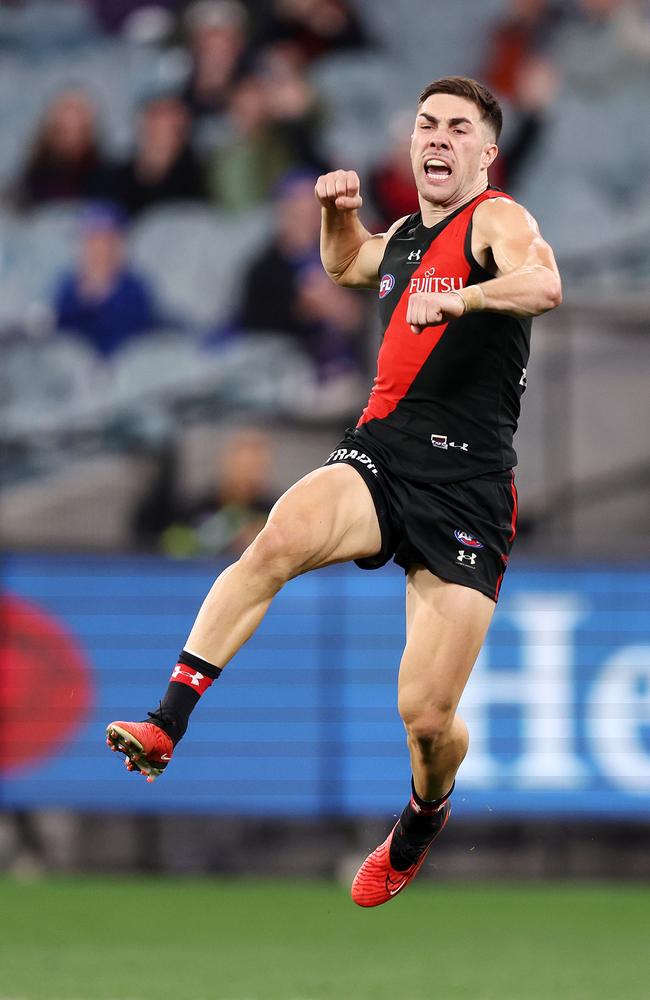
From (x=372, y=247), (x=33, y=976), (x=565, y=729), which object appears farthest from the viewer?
(x=565, y=729)

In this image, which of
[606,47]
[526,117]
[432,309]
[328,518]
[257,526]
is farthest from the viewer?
[606,47]

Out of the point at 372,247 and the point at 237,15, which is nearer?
the point at 372,247

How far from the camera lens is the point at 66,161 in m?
12.0

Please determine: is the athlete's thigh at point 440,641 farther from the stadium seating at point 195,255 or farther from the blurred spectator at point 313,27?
the blurred spectator at point 313,27

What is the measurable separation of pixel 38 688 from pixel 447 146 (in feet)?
16.7

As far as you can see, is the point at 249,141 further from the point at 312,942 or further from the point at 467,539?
the point at 467,539

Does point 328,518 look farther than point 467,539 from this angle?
No

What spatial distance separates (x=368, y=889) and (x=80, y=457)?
18.2 feet

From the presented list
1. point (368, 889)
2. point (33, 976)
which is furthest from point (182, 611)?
point (368, 889)

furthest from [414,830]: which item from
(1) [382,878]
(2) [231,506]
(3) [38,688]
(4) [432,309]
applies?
(2) [231,506]

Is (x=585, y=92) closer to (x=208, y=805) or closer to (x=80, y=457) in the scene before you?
(x=80, y=457)

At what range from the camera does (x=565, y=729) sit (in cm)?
911

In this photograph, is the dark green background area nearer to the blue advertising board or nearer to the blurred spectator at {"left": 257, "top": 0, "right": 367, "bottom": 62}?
the blue advertising board

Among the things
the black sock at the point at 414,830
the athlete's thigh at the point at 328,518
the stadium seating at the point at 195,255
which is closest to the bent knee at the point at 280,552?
the athlete's thigh at the point at 328,518
